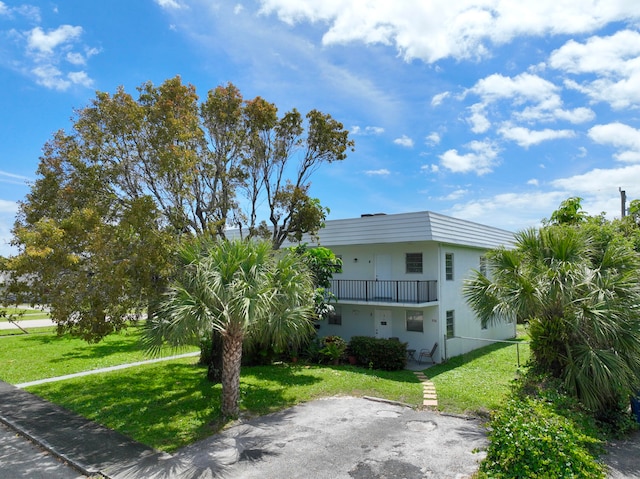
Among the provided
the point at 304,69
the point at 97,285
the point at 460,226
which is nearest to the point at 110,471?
the point at 97,285

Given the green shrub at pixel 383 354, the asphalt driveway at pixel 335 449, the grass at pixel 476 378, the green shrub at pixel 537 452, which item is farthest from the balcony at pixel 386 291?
the green shrub at pixel 537 452

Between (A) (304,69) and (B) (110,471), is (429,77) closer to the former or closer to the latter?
(A) (304,69)

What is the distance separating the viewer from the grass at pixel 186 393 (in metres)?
8.76

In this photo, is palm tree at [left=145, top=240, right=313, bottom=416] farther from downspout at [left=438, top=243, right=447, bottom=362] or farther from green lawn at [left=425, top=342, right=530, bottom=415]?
downspout at [left=438, top=243, right=447, bottom=362]

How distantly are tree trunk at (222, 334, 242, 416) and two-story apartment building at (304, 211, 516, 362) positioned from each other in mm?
8562

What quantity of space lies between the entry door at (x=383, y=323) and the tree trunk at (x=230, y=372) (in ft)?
32.9

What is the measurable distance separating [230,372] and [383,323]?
10350 millimetres

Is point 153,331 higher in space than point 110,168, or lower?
lower

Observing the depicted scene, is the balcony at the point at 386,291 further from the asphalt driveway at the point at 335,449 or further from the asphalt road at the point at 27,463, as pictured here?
the asphalt road at the point at 27,463

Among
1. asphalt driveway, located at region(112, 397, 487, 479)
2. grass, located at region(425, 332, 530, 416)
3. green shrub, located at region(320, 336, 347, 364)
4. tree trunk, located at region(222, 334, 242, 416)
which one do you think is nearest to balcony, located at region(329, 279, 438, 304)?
green shrub, located at region(320, 336, 347, 364)

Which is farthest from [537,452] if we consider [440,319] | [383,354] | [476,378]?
[440,319]

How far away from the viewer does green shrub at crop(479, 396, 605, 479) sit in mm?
4480

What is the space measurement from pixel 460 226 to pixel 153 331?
14.0 metres

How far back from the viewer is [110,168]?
10117 mm
